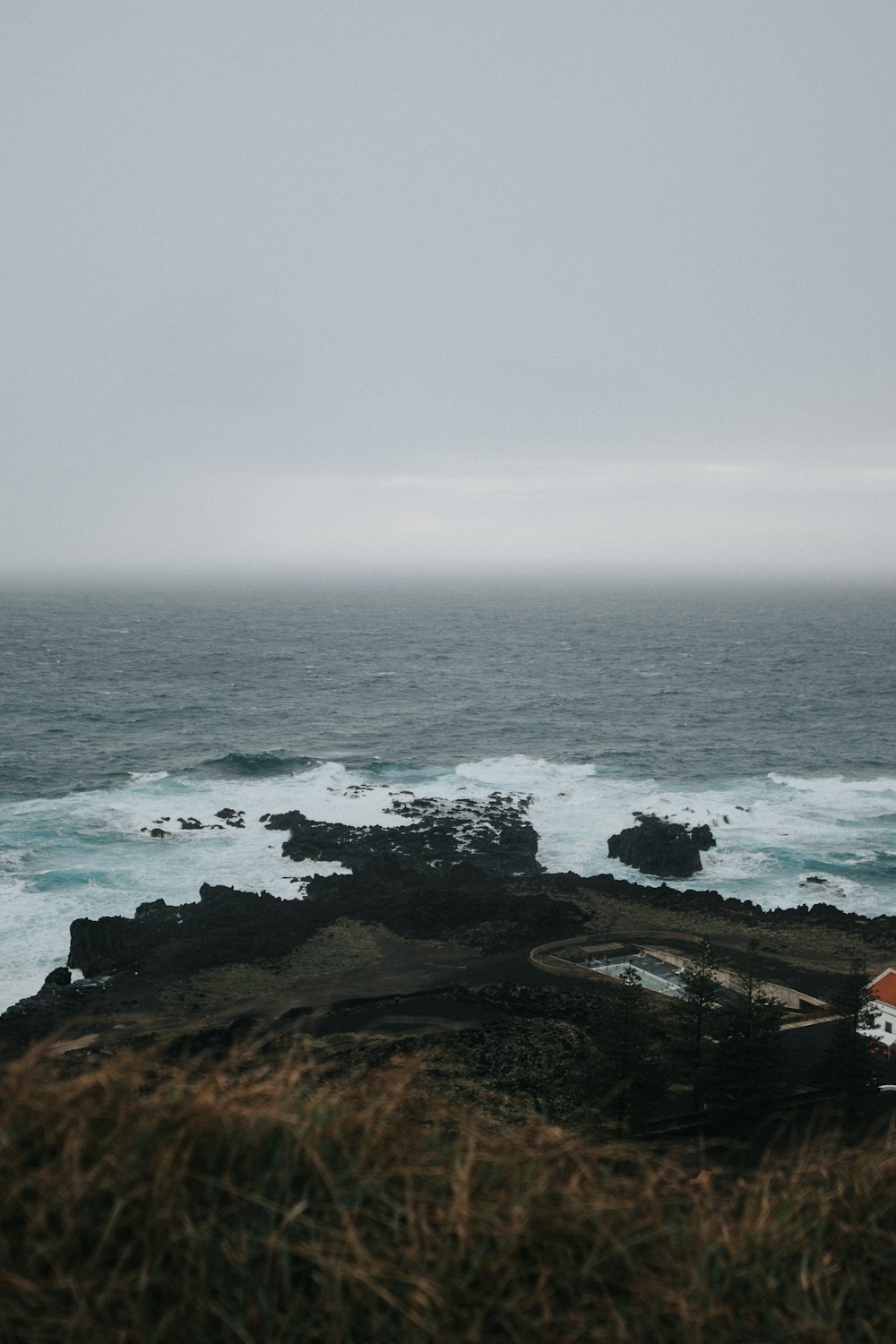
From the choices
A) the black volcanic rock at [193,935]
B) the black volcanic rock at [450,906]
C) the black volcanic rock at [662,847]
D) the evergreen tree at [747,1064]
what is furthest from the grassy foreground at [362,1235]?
the black volcanic rock at [662,847]

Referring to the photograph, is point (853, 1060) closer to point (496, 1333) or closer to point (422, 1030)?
point (422, 1030)

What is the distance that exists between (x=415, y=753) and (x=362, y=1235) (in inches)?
2319

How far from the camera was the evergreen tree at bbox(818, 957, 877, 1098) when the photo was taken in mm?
21906

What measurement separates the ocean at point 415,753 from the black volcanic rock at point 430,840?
5.09 ft

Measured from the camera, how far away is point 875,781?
185 ft

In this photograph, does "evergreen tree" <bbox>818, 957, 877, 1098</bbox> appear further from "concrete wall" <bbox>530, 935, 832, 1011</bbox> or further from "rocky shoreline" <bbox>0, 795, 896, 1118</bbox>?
"rocky shoreline" <bbox>0, 795, 896, 1118</bbox>

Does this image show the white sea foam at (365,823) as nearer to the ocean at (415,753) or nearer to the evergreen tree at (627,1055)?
the ocean at (415,753)

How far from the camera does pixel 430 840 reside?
44344 mm

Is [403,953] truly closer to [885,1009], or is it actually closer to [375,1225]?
[885,1009]

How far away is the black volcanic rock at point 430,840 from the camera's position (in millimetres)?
41781

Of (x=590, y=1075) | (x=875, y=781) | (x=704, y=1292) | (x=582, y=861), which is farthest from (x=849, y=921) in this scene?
(x=704, y=1292)

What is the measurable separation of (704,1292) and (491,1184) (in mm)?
1233

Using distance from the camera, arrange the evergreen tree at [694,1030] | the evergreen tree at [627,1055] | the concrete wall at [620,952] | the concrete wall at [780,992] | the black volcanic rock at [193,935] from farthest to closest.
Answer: the black volcanic rock at [193,935] → the concrete wall at [620,952] → the concrete wall at [780,992] → the evergreen tree at [694,1030] → the evergreen tree at [627,1055]

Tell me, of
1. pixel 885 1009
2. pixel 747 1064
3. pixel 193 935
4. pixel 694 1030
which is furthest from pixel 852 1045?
pixel 193 935
